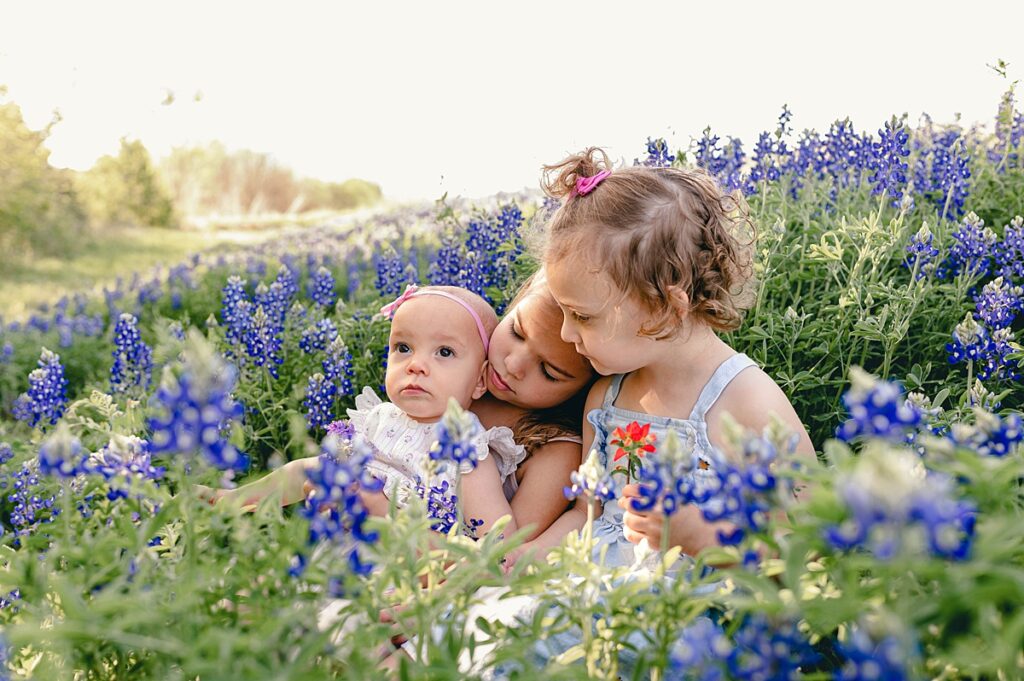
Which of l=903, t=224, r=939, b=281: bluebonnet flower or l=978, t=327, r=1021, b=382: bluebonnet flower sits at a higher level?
l=903, t=224, r=939, b=281: bluebonnet flower

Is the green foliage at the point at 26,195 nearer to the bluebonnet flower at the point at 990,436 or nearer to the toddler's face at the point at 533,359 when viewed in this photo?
the toddler's face at the point at 533,359

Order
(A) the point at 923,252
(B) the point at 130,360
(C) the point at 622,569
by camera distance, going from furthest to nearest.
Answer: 1. (B) the point at 130,360
2. (A) the point at 923,252
3. (C) the point at 622,569

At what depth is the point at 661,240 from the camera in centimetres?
304

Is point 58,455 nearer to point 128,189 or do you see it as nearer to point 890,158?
point 890,158

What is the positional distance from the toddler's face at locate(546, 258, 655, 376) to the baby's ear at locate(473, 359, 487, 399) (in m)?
0.53

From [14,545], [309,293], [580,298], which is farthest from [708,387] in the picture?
[309,293]

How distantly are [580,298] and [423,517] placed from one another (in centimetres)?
118

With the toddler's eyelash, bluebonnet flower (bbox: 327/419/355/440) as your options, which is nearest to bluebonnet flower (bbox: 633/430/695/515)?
the toddler's eyelash

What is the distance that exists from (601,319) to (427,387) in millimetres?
714

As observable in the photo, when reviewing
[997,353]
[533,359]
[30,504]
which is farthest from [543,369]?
[30,504]

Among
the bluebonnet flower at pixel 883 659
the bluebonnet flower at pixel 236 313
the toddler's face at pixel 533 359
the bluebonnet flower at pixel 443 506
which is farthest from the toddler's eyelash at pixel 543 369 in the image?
the bluebonnet flower at pixel 883 659

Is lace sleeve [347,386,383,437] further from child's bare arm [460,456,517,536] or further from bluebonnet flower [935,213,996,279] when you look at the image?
bluebonnet flower [935,213,996,279]

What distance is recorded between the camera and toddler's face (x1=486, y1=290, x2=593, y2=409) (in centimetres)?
329

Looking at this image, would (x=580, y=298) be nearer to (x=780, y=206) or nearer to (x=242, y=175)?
(x=780, y=206)
